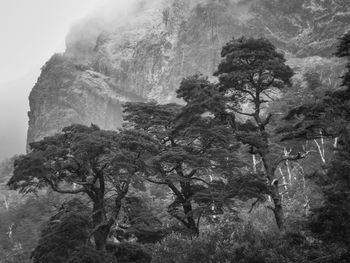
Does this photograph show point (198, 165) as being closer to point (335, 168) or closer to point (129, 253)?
point (129, 253)

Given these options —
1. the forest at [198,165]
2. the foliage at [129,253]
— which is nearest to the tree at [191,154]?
the forest at [198,165]

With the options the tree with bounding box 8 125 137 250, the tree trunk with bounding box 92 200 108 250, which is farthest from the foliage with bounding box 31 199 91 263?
the tree with bounding box 8 125 137 250

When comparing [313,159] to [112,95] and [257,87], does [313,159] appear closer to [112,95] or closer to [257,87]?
[257,87]

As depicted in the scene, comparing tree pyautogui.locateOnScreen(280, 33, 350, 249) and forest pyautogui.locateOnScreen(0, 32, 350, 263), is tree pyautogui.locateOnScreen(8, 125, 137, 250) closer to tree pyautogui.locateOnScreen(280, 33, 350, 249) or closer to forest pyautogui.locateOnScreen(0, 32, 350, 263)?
forest pyautogui.locateOnScreen(0, 32, 350, 263)

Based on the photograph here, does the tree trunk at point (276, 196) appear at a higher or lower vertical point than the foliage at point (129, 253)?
higher

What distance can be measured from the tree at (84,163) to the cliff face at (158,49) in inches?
4094

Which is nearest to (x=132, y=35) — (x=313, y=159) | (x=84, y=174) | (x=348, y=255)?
(x=313, y=159)

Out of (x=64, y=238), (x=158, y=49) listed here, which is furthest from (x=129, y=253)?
(x=158, y=49)

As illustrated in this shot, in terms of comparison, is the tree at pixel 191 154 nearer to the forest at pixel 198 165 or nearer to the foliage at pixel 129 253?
the forest at pixel 198 165

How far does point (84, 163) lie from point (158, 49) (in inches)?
5166

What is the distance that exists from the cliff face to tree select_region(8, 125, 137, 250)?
104 m

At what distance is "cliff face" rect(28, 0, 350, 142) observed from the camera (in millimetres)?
129375

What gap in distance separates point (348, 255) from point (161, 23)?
147201 millimetres

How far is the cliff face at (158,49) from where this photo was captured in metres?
129
